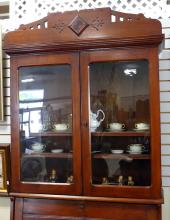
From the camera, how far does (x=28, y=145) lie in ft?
6.10

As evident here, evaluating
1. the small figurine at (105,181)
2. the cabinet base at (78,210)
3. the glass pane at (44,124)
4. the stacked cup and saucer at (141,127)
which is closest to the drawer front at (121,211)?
the cabinet base at (78,210)

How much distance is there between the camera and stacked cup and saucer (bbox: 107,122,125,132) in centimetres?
176

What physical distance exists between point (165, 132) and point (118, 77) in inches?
21.1

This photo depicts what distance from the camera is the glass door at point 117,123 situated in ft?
5.47

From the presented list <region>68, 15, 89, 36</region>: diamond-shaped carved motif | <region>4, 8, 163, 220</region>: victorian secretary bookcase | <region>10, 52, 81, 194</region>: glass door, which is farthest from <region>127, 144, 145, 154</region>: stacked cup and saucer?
<region>68, 15, 89, 36</region>: diamond-shaped carved motif

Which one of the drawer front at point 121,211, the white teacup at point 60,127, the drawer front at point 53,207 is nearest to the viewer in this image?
the drawer front at point 121,211

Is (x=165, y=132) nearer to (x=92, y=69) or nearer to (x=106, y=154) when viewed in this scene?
(x=106, y=154)

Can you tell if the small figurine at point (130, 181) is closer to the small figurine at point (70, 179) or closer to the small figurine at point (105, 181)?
the small figurine at point (105, 181)

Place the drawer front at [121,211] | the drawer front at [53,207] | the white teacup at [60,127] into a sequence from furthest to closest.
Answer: the white teacup at [60,127] → the drawer front at [53,207] → the drawer front at [121,211]

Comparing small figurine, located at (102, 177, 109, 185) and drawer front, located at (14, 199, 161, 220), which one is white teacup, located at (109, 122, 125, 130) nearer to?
small figurine, located at (102, 177, 109, 185)

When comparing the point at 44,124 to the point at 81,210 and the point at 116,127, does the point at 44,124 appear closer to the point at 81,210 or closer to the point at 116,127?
the point at 116,127

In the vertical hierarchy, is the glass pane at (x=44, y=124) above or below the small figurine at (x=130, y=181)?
above

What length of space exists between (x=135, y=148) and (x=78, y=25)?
81cm

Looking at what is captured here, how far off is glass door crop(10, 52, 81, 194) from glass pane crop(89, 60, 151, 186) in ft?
0.45
